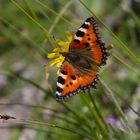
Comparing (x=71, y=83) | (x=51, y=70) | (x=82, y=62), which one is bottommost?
(x=71, y=83)

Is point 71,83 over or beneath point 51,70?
beneath

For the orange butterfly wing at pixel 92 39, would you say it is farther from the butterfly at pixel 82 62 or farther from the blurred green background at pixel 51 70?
the blurred green background at pixel 51 70

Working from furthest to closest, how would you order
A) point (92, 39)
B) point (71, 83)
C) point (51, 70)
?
point (51, 70) < point (92, 39) < point (71, 83)

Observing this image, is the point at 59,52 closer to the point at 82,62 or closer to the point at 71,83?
the point at 82,62

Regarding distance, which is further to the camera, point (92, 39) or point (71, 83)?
point (92, 39)

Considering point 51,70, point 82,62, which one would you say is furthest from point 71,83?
point 51,70

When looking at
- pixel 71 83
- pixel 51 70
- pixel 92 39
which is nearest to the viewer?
pixel 71 83

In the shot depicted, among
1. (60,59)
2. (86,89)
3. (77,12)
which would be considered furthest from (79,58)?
(77,12)

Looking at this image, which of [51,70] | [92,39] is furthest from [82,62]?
[51,70]
